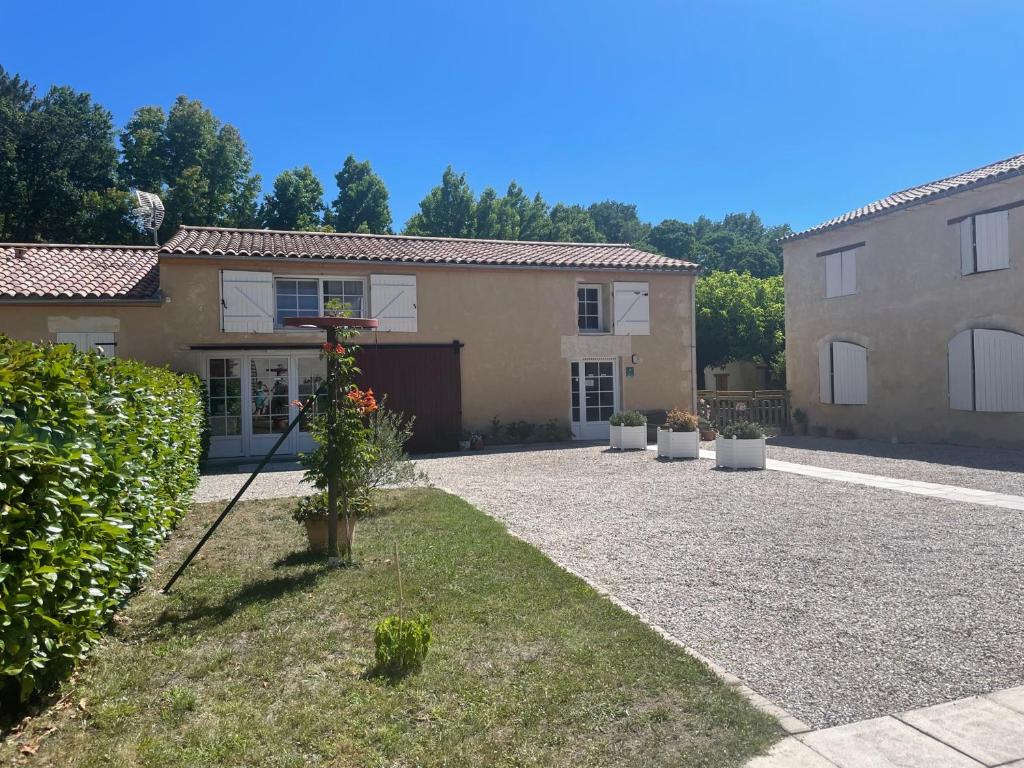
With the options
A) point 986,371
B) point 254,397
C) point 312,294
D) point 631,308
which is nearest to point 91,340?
point 254,397

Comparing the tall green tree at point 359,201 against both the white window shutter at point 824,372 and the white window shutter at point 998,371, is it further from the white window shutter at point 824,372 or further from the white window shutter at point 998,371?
the white window shutter at point 998,371

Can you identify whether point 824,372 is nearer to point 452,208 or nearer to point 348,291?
point 348,291

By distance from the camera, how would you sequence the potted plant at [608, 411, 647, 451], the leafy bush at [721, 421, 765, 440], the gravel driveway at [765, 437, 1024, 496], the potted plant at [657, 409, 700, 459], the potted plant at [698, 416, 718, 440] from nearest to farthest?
the gravel driveway at [765, 437, 1024, 496] → the leafy bush at [721, 421, 765, 440] → the potted plant at [657, 409, 700, 459] → the potted plant at [608, 411, 647, 451] → the potted plant at [698, 416, 718, 440]

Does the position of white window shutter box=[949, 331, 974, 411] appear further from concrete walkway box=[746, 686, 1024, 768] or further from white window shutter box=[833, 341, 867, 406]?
concrete walkway box=[746, 686, 1024, 768]

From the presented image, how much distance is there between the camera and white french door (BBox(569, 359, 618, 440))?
15672mm

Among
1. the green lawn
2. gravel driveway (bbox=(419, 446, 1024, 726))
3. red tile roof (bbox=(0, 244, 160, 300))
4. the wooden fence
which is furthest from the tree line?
the green lawn

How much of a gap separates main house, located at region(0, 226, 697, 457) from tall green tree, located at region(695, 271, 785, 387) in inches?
533

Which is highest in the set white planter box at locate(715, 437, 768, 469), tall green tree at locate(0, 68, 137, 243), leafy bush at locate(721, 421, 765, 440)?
tall green tree at locate(0, 68, 137, 243)

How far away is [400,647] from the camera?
136 inches

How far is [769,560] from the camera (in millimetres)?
5504

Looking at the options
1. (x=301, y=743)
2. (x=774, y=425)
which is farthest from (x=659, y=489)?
(x=774, y=425)

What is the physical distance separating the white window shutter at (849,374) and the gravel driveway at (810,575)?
805 cm

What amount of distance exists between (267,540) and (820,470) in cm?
826

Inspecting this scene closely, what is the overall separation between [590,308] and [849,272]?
6.50 m
